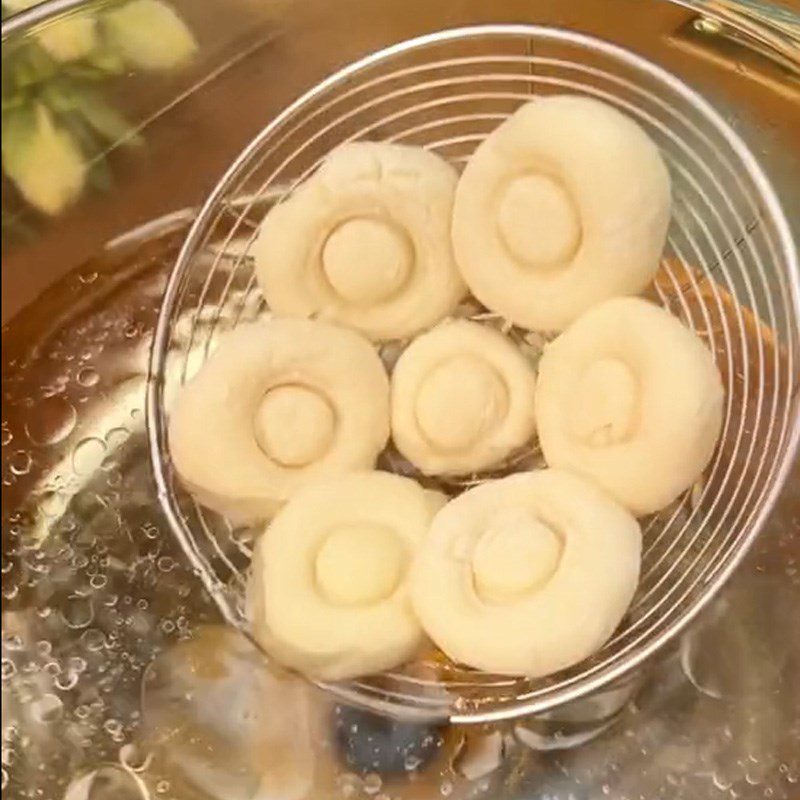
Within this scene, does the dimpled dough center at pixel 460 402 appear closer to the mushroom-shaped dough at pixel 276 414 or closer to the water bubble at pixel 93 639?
the mushroom-shaped dough at pixel 276 414

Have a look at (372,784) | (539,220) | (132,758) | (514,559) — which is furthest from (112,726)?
(539,220)

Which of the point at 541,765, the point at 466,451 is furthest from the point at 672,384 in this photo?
the point at 541,765

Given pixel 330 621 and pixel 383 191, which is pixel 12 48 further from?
pixel 330 621

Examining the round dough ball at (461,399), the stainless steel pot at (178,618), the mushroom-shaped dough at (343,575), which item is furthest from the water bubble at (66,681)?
the round dough ball at (461,399)

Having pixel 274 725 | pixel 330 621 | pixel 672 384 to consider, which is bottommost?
pixel 274 725

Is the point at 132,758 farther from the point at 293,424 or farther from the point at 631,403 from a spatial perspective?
the point at 631,403
